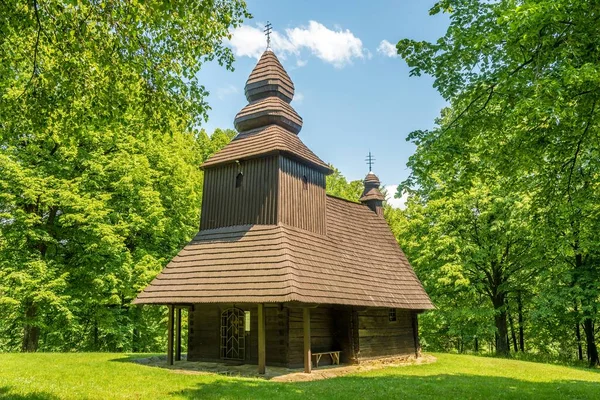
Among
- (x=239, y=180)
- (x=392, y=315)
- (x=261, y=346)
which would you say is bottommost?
(x=261, y=346)

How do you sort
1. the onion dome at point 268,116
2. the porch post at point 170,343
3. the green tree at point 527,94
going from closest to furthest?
the green tree at point 527,94 → the porch post at point 170,343 → the onion dome at point 268,116

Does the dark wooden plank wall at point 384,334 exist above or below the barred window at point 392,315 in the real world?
below

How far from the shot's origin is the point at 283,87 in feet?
61.7

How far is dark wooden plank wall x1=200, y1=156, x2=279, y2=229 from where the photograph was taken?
1620 centimetres

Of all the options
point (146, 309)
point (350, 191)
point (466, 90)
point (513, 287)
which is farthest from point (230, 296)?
point (350, 191)

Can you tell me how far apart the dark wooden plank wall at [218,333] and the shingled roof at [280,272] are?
1.41m

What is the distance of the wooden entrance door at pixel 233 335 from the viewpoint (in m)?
15.4

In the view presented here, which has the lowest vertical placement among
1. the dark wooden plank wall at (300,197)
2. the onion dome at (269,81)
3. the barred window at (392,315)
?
the barred window at (392,315)

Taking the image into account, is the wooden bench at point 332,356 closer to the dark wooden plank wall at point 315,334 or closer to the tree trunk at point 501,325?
the dark wooden plank wall at point 315,334

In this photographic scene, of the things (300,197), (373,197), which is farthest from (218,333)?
(373,197)

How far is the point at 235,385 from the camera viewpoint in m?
11.0

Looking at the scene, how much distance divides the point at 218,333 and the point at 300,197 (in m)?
5.47

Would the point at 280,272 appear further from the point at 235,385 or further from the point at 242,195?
the point at 242,195

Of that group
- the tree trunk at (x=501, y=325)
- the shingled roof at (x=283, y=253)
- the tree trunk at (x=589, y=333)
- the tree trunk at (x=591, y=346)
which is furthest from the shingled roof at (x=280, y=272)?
the tree trunk at (x=591, y=346)
